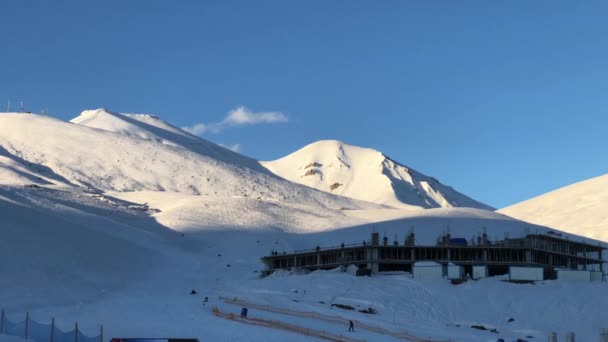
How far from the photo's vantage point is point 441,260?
384 feet

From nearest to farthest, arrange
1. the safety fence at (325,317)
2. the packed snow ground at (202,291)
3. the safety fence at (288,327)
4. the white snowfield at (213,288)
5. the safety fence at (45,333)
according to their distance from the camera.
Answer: the safety fence at (45,333), the safety fence at (288,327), the safety fence at (325,317), the white snowfield at (213,288), the packed snow ground at (202,291)

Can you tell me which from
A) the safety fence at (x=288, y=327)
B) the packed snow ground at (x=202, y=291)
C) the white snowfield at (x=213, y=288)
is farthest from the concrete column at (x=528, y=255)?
the safety fence at (x=288, y=327)

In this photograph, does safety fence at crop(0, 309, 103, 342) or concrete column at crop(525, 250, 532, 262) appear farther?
concrete column at crop(525, 250, 532, 262)

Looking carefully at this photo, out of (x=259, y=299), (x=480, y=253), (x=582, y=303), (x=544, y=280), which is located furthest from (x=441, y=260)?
(x=259, y=299)

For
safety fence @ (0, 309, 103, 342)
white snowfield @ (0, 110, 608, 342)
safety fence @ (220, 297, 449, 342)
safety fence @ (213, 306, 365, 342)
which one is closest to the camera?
safety fence @ (0, 309, 103, 342)

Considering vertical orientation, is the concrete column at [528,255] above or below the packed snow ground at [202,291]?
above

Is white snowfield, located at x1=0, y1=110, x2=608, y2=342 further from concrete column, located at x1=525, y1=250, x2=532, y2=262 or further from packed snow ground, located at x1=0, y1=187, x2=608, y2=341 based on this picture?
concrete column, located at x1=525, y1=250, x2=532, y2=262

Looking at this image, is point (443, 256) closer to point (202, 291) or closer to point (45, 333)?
point (202, 291)

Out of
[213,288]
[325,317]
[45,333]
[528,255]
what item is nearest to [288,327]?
[325,317]

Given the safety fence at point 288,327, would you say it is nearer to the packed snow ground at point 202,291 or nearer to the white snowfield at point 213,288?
the white snowfield at point 213,288

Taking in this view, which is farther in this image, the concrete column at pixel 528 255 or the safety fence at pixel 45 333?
the concrete column at pixel 528 255

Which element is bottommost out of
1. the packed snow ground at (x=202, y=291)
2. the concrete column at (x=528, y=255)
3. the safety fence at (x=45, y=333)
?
the safety fence at (x=45, y=333)

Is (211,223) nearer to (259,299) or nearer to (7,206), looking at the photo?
(7,206)

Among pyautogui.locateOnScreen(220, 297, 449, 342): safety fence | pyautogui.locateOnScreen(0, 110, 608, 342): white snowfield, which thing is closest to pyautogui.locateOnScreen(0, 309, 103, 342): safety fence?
pyautogui.locateOnScreen(0, 110, 608, 342): white snowfield
